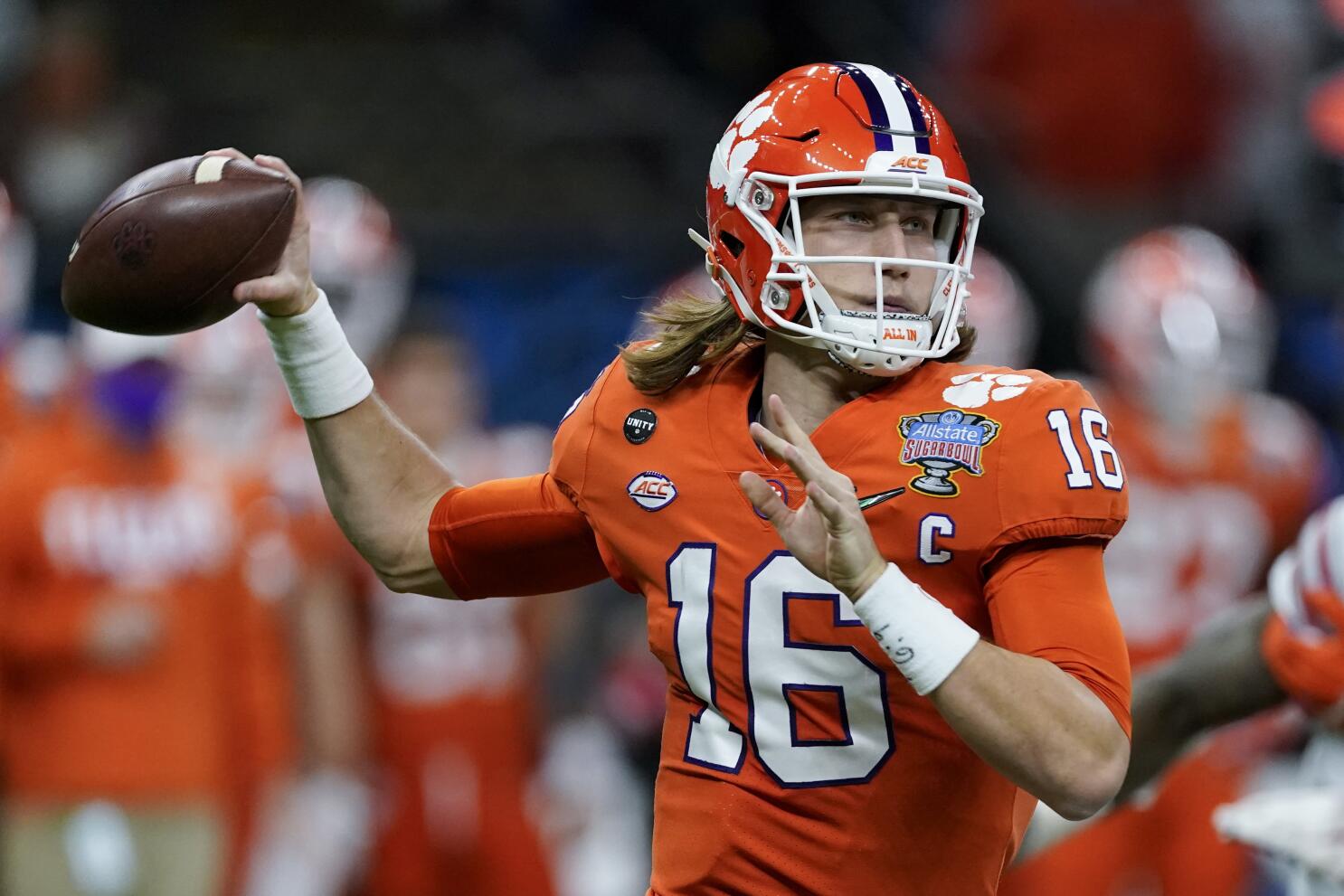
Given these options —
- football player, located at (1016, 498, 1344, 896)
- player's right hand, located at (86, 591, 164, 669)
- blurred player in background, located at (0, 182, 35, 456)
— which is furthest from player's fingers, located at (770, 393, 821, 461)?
blurred player in background, located at (0, 182, 35, 456)

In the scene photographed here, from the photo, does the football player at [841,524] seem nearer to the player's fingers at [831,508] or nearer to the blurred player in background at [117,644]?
the player's fingers at [831,508]

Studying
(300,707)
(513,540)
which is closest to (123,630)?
(300,707)

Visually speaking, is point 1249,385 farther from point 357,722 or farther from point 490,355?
point 357,722

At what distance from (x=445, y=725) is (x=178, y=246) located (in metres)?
3.51

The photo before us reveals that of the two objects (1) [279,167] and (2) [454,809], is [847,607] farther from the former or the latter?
(2) [454,809]

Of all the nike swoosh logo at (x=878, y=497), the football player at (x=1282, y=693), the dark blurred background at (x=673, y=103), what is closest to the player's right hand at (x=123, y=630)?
the dark blurred background at (x=673, y=103)

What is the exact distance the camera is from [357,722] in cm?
606

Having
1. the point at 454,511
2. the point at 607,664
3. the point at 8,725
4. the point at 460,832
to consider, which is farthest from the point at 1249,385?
the point at 454,511

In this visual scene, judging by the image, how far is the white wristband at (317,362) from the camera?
305cm

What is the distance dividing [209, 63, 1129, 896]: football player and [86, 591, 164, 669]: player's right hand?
295 centimetres

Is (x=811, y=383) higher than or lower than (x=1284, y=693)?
higher

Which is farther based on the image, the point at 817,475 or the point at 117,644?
the point at 117,644

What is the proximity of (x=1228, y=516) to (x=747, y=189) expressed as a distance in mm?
4583

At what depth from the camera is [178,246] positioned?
2.89m
